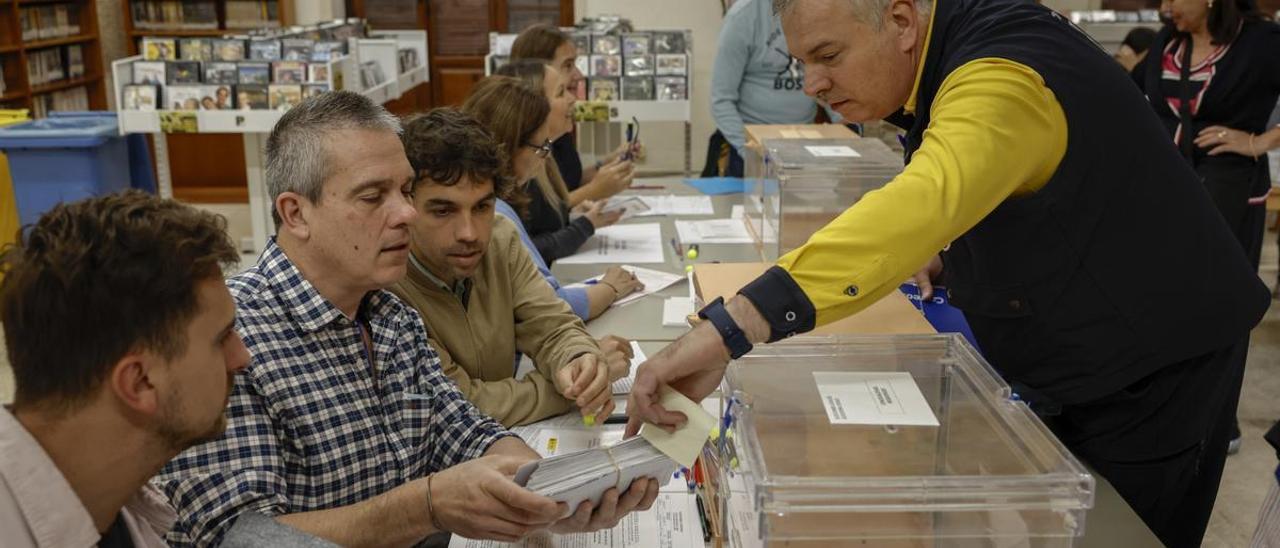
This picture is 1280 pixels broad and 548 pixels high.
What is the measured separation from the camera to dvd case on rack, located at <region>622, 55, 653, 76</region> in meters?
5.37

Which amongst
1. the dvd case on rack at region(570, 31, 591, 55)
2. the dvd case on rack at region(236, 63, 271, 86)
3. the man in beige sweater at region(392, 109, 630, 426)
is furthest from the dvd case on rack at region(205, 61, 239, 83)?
the man in beige sweater at region(392, 109, 630, 426)

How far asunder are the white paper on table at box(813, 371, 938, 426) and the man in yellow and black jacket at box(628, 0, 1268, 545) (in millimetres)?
112

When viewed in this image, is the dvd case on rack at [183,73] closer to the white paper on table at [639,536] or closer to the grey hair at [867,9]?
the white paper on table at [639,536]

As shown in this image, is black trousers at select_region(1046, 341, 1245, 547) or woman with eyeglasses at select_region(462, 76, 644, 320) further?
woman with eyeglasses at select_region(462, 76, 644, 320)

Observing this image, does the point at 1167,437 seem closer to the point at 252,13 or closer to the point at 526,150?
the point at 526,150

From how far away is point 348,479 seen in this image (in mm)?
1586

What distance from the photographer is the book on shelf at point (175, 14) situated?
27.0 ft

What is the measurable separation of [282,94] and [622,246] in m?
2.25

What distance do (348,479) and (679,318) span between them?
123 cm

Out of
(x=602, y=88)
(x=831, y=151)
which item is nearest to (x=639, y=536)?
(x=831, y=151)

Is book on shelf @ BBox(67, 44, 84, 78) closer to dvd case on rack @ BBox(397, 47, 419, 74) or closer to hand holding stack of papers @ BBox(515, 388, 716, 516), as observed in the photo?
dvd case on rack @ BBox(397, 47, 419, 74)

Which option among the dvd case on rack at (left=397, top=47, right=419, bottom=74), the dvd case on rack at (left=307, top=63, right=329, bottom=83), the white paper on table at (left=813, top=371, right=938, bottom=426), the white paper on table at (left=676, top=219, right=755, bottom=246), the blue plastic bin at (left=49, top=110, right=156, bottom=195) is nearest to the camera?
the white paper on table at (left=813, top=371, right=938, bottom=426)

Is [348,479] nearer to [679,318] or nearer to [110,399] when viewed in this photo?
[110,399]

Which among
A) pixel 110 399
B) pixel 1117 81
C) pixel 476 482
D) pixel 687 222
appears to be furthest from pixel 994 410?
pixel 687 222
